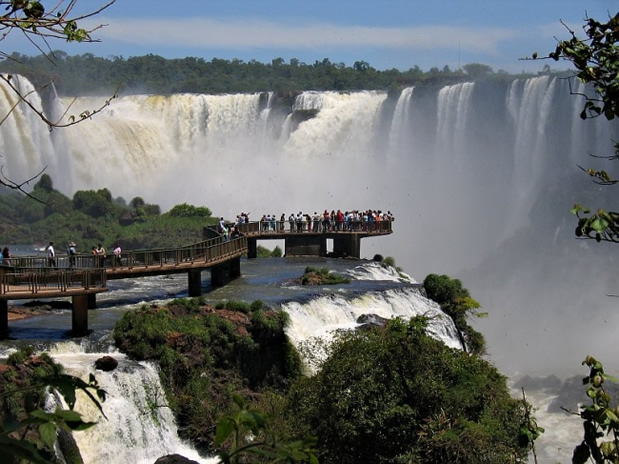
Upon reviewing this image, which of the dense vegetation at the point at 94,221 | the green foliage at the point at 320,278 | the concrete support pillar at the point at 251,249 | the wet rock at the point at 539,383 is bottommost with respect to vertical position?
the wet rock at the point at 539,383

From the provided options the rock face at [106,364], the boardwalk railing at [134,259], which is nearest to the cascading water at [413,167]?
the boardwalk railing at [134,259]

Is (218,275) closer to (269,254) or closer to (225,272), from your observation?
(225,272)

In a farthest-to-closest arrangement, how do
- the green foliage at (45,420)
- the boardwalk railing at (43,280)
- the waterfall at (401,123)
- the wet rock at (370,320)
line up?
the waterfall at (401,123) → the wet rock at (370,320) → the boardwalk railing at (43,280) → the green foliage at (45,420)

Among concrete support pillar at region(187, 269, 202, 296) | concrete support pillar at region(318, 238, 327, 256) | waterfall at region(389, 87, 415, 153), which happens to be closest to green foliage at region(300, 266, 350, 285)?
concrete support pillar at region(187, 269, 202, 296)

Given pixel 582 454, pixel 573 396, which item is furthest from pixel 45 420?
pixel 573 396

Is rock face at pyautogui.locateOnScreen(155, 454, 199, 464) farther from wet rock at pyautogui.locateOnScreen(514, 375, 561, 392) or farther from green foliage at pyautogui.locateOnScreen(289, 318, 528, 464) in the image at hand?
wet rock at pyautogui.locateOnScreen(514, 375, 561, 392)

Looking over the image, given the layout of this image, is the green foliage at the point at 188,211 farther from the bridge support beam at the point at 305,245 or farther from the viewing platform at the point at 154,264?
the bridge support beam at the point at 305,245

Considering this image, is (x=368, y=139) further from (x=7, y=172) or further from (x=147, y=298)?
(x=147, y=298)

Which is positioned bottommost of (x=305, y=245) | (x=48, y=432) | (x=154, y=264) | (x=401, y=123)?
(x=305, y=245)
